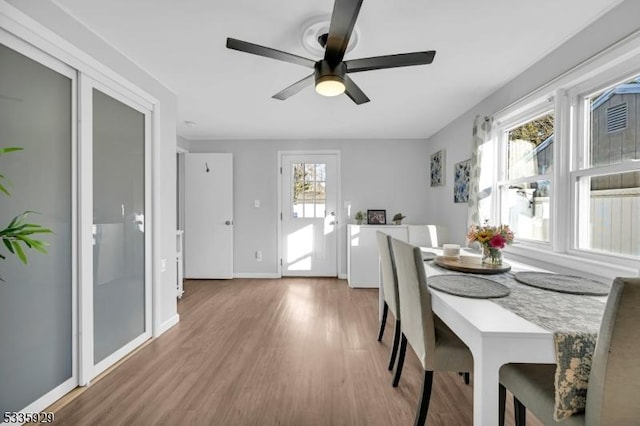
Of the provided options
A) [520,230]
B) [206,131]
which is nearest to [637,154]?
[520,230]

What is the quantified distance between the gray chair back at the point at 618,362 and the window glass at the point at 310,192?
3.70m

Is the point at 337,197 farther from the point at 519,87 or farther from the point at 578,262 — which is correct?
the point at 578,262

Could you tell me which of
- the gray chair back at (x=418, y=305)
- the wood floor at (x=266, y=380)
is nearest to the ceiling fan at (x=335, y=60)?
the gray chair back at (x=418, y=305)

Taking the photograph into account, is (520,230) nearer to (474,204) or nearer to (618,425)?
(474,204)

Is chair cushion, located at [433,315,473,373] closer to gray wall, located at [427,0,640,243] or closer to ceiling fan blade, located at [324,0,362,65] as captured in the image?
ceiling fan blade, located at [324,0,362,65]

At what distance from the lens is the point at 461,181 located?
128 inches

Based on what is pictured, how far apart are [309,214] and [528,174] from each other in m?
2.83

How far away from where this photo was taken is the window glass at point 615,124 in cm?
155

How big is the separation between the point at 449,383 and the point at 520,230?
1489 mm

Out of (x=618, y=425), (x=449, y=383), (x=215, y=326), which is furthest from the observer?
(x=215, y=326)

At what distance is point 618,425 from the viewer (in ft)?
2.52

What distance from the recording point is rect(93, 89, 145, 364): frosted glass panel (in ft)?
6.10

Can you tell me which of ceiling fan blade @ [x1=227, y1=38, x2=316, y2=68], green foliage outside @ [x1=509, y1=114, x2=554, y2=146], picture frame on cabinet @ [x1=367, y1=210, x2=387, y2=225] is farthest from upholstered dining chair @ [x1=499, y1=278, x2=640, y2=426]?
picture frame on cabinet @ [x1=367, y1=210, x2=387, y2=225]

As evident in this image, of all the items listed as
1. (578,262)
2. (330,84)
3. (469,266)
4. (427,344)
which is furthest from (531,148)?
(427,344)
